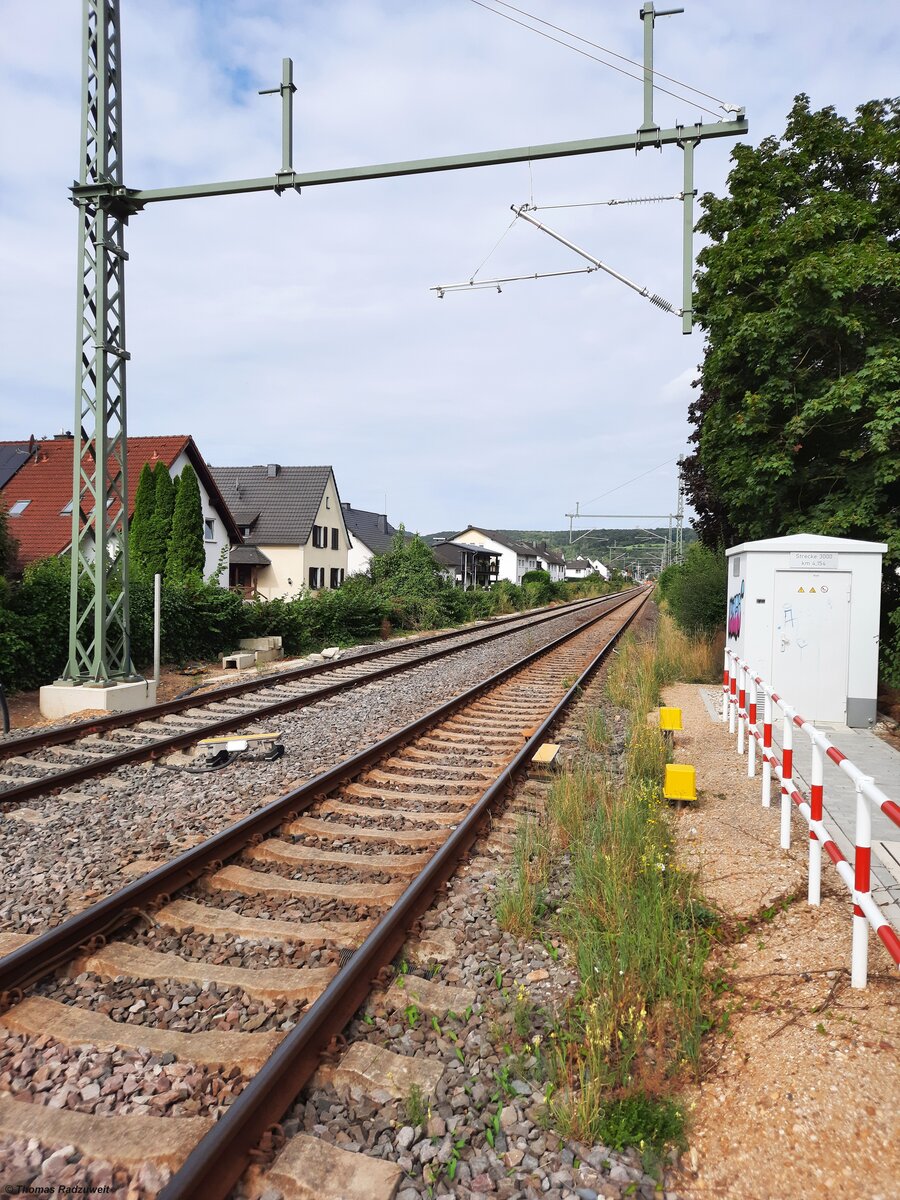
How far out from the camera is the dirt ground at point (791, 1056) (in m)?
2.57

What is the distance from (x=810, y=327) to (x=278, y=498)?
39.3m

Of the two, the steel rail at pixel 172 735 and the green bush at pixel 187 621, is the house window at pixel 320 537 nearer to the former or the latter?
the green bush at pixel 187 621

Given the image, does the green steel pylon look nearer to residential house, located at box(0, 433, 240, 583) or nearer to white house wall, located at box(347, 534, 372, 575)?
residential house, located at box(0, 433, 240, 583)

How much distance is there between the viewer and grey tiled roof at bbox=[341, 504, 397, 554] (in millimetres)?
60500

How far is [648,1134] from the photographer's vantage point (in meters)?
2.75

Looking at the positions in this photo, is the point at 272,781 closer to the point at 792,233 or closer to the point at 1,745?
the point at 1,745

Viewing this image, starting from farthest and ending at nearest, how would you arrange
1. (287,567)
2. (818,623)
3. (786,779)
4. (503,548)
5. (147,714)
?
(503,548), (287,567), (147,714), (818,623), (786,779)

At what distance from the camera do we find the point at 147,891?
4422 mm

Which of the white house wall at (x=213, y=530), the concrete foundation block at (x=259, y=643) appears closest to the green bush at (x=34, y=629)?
the concrete foundation block at (x=259, y=643)

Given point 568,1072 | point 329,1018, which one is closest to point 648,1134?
point 568,1072

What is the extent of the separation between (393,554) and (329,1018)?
90.5ft

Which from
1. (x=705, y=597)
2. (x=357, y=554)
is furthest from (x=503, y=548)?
(x=705, y=597)

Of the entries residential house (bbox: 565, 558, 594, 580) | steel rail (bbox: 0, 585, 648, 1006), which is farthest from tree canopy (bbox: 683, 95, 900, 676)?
residential house (bbox: 565, 558, 594, 580)

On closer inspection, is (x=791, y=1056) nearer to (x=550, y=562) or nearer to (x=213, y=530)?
(x=213, y=530)
